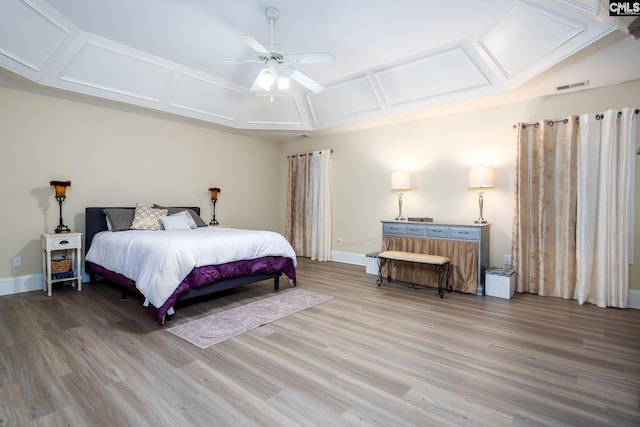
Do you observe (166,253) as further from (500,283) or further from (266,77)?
(500,283)

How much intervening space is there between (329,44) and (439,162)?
2.41 metres

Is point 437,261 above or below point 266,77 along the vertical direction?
below

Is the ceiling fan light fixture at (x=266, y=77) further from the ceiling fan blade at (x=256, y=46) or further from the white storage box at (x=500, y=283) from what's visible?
the white storage box at (x=500, y=283)

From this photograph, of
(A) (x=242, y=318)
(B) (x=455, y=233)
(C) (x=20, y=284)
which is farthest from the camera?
(B) (x=455, y=233)

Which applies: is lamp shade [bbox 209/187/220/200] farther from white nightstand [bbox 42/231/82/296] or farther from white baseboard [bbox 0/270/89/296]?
white baseboard [bbox 0/270/89/296]

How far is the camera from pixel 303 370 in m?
2.16

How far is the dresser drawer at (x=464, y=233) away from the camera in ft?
13.1

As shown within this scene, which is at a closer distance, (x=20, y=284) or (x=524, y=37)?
(x=524, y=37)

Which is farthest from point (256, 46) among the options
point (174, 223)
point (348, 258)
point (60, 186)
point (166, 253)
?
point (348, 258)

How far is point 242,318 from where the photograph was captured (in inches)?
123

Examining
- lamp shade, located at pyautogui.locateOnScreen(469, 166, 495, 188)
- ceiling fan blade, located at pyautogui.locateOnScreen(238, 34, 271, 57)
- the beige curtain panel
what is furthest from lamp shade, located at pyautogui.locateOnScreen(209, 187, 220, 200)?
the beige curtain panel

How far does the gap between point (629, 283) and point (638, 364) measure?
1.77m

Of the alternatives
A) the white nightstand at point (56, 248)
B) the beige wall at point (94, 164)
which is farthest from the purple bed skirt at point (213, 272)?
the beige wall at point (94, 164)

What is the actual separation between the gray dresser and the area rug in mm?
1606
